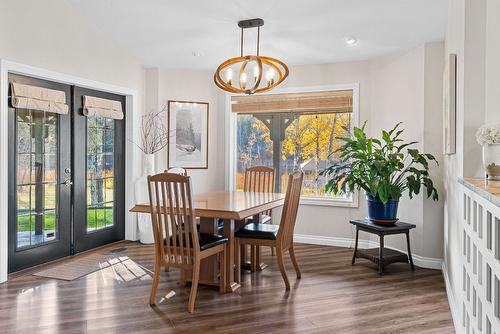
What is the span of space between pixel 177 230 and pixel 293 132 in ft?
9.35

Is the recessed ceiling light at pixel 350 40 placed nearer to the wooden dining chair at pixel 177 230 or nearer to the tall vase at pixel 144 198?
the wooden dining chair at pixel 177 230

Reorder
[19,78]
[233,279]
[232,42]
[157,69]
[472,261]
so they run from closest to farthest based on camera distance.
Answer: [472,261] < [233,279] < [19,78] < [232,42] < [157,69]

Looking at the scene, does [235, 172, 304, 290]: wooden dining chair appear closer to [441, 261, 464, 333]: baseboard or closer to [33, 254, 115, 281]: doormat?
[441, 261, 464, 333]: baseboard

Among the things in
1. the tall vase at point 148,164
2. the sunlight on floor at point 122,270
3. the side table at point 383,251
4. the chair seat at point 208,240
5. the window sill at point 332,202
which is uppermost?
the tall vase at point 148,164

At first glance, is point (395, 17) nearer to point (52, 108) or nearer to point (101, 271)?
point (52, 108)

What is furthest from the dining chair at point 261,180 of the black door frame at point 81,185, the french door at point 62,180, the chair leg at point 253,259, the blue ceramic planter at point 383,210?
the black door frame at point 81,185

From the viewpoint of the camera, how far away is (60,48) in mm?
4207

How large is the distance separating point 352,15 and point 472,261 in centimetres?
282

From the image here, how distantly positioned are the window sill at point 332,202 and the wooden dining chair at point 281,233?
1619 millimetres

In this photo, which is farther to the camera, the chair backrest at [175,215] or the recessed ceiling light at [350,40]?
the recessed ceiling light at [350,40]

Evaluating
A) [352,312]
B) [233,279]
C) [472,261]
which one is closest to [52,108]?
Result: [233,279]

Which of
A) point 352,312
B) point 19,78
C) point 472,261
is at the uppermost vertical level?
point 19,78

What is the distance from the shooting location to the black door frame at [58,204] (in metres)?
3.79

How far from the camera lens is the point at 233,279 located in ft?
11.8
